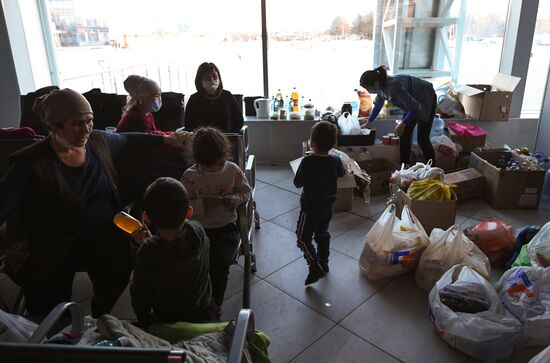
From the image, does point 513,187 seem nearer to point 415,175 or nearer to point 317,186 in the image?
point 415,175

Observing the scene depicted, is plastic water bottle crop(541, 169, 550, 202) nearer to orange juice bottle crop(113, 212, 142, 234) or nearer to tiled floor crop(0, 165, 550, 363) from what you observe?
tiled floor crop(0, 165, 550, 363)

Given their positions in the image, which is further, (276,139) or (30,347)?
(276,139)

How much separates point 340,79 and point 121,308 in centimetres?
339

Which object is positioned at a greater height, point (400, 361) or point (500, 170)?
point (500, 170)

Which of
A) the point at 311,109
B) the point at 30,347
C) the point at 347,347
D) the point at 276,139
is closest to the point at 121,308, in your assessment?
the point at 347,347

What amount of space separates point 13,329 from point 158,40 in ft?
12.8

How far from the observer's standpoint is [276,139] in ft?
13.8

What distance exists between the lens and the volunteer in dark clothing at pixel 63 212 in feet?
4.97

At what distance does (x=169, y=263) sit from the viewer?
1186 mm

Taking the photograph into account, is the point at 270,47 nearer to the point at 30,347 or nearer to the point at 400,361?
the point at 400,361

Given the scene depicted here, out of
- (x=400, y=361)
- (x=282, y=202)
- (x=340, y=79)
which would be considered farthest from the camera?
(x=340, y=79)

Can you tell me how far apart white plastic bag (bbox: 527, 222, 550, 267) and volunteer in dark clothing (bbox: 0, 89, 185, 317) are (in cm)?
197

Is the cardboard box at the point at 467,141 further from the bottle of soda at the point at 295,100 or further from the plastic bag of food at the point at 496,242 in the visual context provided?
the bottle of soda at the point at 295,100

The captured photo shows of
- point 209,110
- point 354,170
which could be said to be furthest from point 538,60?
point 209,110
